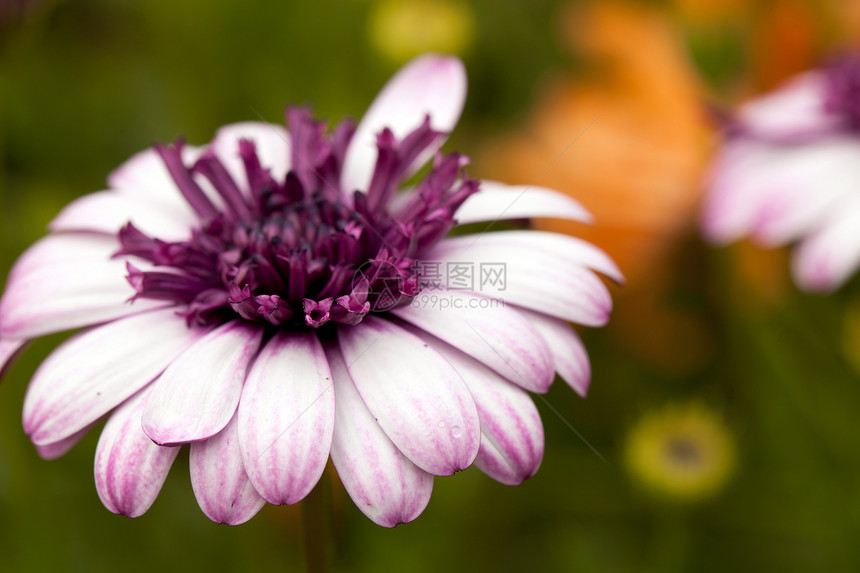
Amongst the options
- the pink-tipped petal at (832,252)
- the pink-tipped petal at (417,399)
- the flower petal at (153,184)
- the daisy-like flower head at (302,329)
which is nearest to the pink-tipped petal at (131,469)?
the daisy-like flower head at (302,329)

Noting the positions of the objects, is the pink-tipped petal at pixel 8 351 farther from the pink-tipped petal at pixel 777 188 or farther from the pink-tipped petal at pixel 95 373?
the pink-tipped petal at pixel 777 188

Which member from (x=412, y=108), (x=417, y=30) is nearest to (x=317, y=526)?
(x=412, y=108)

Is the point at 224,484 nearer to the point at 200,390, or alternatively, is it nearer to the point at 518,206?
the point at 200,390

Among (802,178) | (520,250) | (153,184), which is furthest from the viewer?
(802,178)

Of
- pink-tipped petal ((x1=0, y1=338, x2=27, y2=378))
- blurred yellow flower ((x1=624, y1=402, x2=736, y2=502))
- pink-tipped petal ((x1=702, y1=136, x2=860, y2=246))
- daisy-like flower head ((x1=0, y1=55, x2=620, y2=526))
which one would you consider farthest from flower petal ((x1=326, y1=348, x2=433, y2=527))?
pink-tipped petal ((x1=702, y1=136, x2=860, y2=246))

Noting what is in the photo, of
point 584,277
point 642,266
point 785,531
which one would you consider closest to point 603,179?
point 642,266

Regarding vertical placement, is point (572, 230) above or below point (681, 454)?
above
